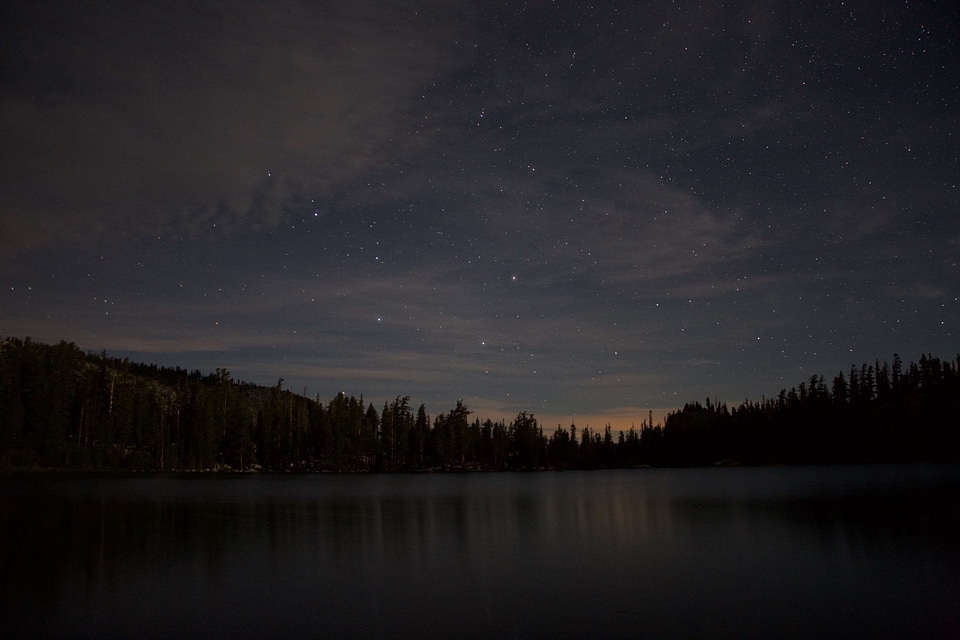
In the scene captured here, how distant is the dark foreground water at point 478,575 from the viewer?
1642cm

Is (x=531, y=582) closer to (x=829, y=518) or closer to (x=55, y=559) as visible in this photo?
(x=55, y=559)

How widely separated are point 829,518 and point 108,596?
39.0 meters

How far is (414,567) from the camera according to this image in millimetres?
24641

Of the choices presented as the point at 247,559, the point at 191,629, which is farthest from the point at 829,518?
the point at 191,629

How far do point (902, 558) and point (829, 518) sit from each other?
1571 centimetres

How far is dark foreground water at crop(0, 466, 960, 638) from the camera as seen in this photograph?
53.9ft

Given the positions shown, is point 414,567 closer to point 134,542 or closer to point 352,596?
point 352,596

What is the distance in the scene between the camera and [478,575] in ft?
75.7

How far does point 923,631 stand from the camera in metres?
15.9

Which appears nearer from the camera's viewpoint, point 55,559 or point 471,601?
point 471,601

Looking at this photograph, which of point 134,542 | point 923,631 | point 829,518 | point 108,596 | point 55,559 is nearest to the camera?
point 923,631

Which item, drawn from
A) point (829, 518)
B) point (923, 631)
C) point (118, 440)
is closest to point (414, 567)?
point (923, 631)

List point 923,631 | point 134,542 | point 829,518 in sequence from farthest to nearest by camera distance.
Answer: point 829,518 < point 134,542 < point 923,631

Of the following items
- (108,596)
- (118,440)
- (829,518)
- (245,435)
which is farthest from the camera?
(245,435)
